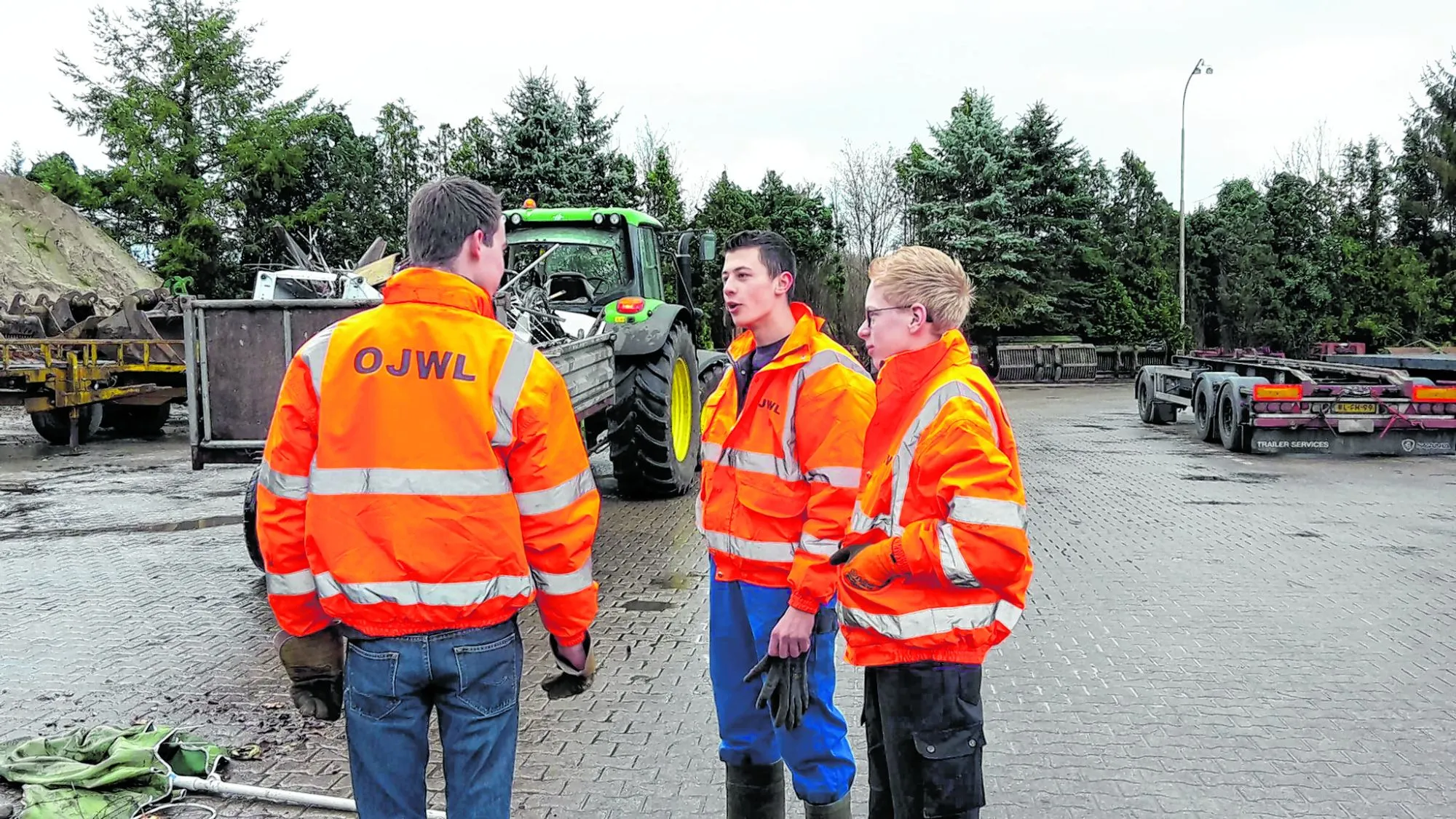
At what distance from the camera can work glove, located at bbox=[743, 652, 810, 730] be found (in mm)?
2926

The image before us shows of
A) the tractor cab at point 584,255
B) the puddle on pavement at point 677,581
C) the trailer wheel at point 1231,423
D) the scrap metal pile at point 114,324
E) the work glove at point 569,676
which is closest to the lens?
the work glove at point 569,676

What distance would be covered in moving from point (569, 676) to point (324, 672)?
22.7 inches

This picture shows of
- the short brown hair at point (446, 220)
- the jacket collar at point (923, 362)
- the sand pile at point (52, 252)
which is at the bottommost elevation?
the jacket collar at point (923, 362)

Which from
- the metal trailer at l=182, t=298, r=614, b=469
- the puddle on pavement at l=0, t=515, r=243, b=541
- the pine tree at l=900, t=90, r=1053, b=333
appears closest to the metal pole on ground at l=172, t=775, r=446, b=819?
the metal trailer at l=182, t=298, r=614, b=469

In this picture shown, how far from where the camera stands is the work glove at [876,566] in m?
2.49

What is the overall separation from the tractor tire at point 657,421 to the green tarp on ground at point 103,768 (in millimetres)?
5172

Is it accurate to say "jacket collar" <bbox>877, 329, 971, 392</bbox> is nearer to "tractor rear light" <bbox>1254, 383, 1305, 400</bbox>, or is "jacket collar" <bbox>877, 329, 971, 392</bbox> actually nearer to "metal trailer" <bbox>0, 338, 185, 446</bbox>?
"tractor rear light" <bbox>1254, 383, 1305, 400</bbox>

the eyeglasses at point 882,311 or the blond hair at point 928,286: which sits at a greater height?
the blond hair at point 928,286

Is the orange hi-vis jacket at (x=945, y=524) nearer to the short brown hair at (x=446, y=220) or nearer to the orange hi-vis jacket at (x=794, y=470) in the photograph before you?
the orange hi-vis jacket at (x=794, y=470)

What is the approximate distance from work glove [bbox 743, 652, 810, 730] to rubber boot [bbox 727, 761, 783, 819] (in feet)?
0.99

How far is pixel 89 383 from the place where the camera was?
14.8 meters

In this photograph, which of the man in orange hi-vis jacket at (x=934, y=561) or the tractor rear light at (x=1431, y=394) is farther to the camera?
the tractor rear light at (x=1431, y=394)

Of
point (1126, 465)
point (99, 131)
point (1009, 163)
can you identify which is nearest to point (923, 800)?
point (1126, 465)

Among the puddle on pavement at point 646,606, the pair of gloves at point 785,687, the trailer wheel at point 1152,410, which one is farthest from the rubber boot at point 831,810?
the trailer wheel at point 1152,410
